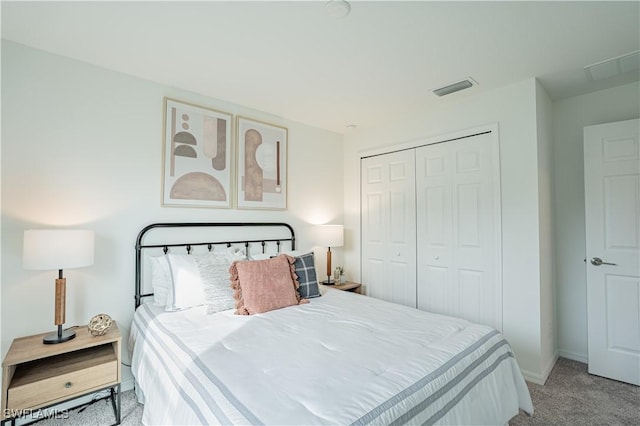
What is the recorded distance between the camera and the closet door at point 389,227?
354 centimetres

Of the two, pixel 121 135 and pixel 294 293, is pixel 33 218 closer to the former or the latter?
pixel 121 135

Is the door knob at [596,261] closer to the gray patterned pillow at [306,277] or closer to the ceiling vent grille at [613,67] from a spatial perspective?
the ceiling vent grille at [613,67]

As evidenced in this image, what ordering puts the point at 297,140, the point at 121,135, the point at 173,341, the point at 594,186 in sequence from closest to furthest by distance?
the point at 173,341 < the point at 121,135 < the point at 594,186 < the point at 297,140

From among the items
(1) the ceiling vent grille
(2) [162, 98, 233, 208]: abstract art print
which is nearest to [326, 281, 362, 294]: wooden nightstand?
(2) [162, 98, 233, 208]: abstract art print

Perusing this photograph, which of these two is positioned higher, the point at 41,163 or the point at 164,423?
the point at 41,163

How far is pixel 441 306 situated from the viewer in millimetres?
3250

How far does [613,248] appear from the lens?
269cm

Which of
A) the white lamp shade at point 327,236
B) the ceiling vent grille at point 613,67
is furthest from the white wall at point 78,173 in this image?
the ceiling vent grille at point 613,67

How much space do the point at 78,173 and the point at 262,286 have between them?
5.29 ft

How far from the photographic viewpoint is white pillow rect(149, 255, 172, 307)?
2369 mm

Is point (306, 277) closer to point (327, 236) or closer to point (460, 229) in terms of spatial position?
point (327, 236)

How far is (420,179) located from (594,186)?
4.96 feet

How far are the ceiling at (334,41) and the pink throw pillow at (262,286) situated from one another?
1582 mm

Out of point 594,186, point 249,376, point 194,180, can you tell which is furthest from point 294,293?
point 594,186
